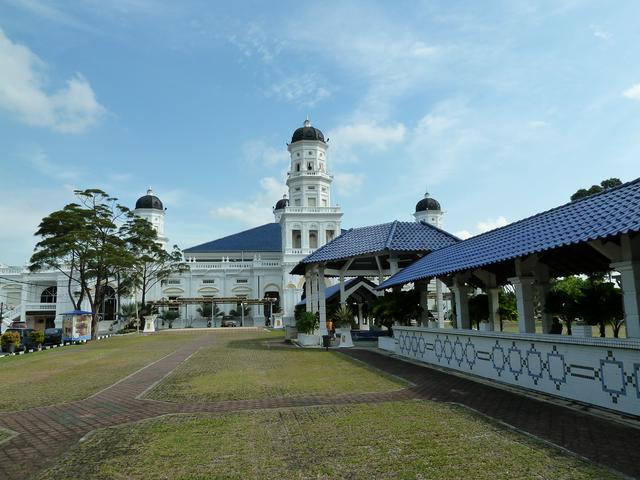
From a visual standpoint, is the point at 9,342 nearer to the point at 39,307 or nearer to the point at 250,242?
the point at 39,307

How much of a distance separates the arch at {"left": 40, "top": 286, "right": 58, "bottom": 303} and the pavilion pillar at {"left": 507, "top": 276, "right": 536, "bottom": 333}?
57.3 m

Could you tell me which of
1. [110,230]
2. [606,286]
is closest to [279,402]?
[606,286]

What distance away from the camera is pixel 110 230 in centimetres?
3438

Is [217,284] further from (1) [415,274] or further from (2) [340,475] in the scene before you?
(2) [340,475]

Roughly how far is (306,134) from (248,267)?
17.0 m

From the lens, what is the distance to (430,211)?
68250 mm

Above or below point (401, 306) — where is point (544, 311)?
below

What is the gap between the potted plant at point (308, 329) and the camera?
20.8 meters

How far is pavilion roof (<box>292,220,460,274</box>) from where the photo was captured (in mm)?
18297

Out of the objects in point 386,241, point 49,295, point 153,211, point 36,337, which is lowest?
point 36,337

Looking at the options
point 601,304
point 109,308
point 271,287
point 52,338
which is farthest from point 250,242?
point 601,304

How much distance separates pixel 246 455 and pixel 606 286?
25.2ft

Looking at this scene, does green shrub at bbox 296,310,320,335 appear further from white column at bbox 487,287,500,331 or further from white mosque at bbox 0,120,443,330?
white mosque at bbox 0,120,443,330

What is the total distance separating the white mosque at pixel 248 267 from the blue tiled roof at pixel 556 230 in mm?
35369
